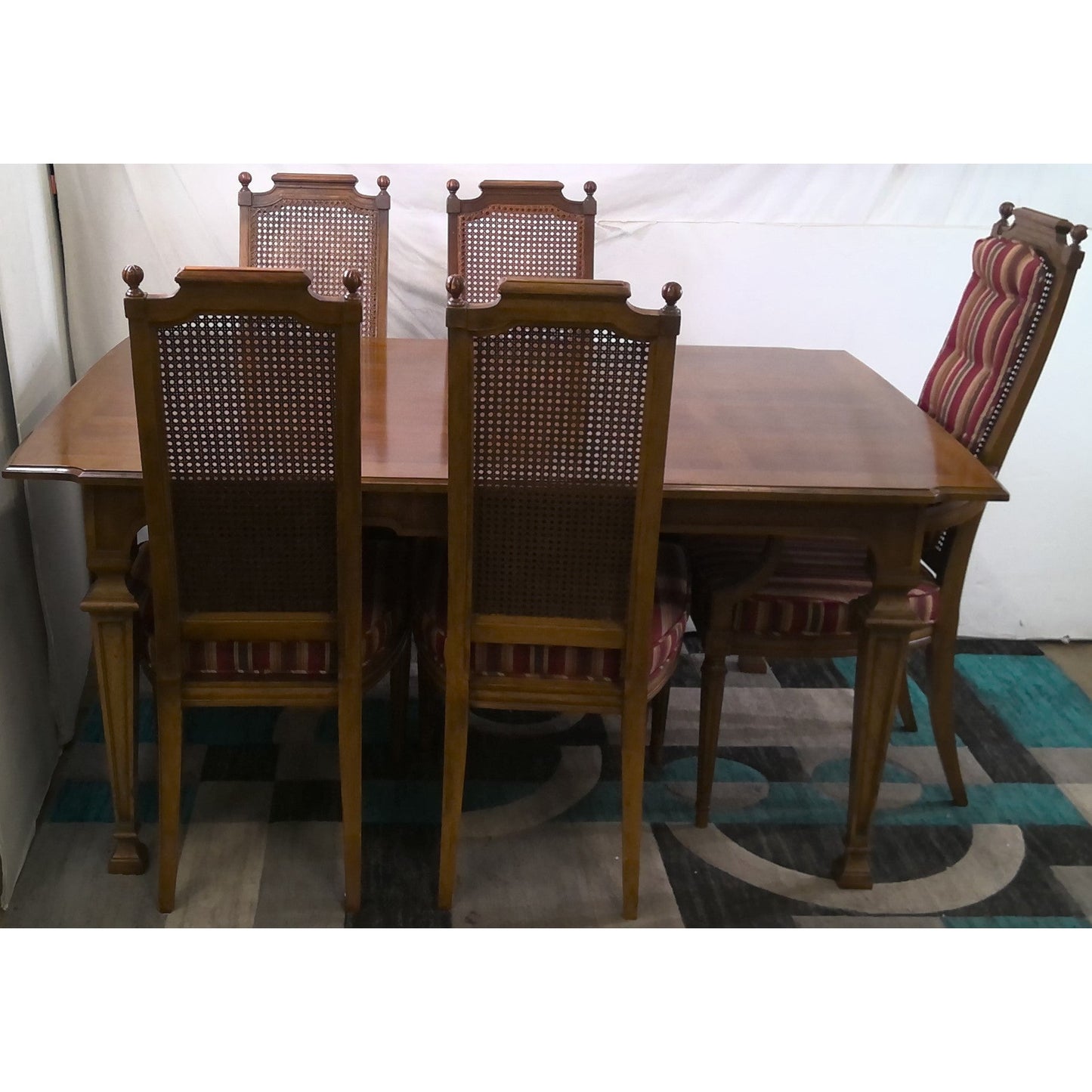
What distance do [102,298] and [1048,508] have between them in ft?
8.51

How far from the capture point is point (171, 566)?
1675mm

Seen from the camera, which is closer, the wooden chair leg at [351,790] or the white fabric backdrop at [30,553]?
the wooden chair leg at [351,790]

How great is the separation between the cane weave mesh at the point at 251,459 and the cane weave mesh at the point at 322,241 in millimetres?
970

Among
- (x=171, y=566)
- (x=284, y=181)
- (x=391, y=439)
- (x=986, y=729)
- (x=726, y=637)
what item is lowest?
(x=986, y=729)

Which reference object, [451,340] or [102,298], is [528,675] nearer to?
[451,340]

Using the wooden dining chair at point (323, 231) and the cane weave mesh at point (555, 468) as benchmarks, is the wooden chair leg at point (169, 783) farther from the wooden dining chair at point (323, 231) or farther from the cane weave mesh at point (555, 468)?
the wooden dining chair at point (323, 231)

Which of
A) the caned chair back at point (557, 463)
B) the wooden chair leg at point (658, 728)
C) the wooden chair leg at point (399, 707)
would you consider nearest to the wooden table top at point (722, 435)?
the caned chair back at point (557, 463)

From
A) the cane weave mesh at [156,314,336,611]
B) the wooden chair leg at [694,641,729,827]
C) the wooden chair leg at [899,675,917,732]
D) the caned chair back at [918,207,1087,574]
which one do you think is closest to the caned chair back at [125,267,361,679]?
the cane weave mesh at [156,314,336,611]

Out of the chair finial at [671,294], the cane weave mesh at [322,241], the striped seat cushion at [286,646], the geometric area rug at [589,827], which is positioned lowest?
the geometric area rug at [589,827]

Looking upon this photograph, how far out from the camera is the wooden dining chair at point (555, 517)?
1.52 m

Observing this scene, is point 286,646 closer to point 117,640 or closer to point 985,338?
point 117,640

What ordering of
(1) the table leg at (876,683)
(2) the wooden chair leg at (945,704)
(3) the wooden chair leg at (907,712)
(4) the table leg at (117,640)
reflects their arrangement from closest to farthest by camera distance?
(4) the table leg at (117,640) < (1) the table leg at (876,683) < (2) the wooden chair leg at (945,704) < (3) the wooden chair leg at (907,712)

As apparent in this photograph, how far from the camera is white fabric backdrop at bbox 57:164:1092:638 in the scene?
2.64 m

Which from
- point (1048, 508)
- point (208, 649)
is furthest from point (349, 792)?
point (1048, 508)
